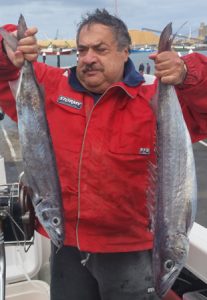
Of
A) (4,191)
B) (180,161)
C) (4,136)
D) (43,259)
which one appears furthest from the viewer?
(4,136)

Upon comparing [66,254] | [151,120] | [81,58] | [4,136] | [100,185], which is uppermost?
[81,58]

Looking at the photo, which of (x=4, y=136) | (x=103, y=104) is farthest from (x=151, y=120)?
(x=4, y=136)

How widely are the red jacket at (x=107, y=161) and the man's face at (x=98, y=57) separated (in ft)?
0.31

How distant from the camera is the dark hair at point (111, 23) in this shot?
9.16ft

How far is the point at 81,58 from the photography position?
108 inches

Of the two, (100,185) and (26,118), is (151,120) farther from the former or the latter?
(26,118)

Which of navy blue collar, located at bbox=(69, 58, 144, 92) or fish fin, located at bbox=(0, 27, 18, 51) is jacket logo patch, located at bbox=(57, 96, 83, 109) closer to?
navy blue collar, located at bbox=(69, 58, 144, 92)

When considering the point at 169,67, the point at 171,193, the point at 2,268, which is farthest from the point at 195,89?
the point at 2,268

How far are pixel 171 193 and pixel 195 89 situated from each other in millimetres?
569

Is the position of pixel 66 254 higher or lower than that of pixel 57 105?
lower

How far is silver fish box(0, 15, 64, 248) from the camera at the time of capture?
253cm

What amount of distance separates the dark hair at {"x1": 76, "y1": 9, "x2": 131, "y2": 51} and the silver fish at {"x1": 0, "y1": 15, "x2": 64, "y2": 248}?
45 centimetres

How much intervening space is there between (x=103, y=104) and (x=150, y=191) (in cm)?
64

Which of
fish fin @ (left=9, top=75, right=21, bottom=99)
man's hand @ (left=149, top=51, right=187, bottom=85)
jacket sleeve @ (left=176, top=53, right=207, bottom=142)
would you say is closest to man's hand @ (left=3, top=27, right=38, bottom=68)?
fish fin @ (left=9, top=75, right=21, bottom=99)
